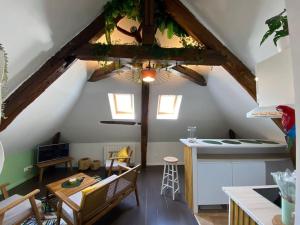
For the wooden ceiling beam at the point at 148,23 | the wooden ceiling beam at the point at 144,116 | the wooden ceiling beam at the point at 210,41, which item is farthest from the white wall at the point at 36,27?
the wooden ceiling beam at the point at 144,116

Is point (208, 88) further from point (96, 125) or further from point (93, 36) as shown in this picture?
point (96, 125)

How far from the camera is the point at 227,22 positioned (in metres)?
1.88

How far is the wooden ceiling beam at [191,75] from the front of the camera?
10.4 feet

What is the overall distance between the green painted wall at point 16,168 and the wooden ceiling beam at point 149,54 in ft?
9.83

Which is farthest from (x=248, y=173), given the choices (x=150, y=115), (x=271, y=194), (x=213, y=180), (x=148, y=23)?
(x=148, y=23)

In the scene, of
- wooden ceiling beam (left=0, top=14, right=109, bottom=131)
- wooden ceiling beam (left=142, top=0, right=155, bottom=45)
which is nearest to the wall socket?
wooden ceiling beam (left=0, top=14, right=109, bottom=131)

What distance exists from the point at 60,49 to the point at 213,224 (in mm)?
3084

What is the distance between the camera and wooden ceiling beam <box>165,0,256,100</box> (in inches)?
83.0

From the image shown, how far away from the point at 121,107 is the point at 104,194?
259 cm

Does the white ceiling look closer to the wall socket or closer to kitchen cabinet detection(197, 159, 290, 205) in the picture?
the wall socket

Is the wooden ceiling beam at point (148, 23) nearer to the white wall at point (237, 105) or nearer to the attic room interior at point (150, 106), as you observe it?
the attic room interior at point (150, 106)

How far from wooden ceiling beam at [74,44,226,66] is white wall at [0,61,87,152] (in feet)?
2.56

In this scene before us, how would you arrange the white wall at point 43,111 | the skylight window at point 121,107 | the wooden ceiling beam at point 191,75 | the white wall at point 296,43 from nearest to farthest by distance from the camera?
1. the white wall at point 296,43
2. the white wall at point 43,111
3. the wooden ceiling beam at point 191,75
4. the skylight window at point 121,107

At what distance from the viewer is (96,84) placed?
367cm
